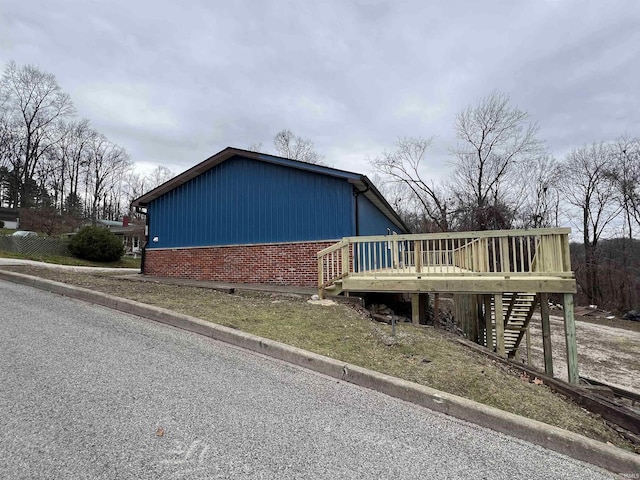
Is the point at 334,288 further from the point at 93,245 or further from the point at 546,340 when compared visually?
the point at 93,245

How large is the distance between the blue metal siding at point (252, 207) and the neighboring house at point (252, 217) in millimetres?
28

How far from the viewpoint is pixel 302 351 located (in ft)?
13.2

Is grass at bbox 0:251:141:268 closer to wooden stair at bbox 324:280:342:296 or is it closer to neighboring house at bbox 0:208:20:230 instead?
wooden stair at bbox 324:280:342:296

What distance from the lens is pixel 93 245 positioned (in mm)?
21578

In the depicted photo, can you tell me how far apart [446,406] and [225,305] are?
4.76 m

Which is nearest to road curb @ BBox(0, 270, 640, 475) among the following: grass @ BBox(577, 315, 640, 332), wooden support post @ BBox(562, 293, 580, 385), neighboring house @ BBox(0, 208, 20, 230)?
wooden support post @ BBox(562, 293, 580, 385)

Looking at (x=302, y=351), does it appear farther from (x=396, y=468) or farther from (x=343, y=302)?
(x=343, y=302)

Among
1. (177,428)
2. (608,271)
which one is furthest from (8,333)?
(608,271)

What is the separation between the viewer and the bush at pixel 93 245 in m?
21.6

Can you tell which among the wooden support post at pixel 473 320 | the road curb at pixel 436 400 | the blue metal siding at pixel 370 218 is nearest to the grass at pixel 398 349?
the road curb at pixel 436 400

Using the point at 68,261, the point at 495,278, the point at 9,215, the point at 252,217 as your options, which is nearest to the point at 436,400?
the point at 495,278

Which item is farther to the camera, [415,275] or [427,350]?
[415,275]

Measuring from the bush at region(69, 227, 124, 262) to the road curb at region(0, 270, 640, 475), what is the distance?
1975 cm

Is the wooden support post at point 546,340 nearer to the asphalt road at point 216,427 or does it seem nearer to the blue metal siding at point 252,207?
the blue metal siding at point 252,207
